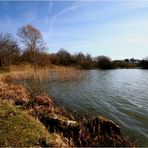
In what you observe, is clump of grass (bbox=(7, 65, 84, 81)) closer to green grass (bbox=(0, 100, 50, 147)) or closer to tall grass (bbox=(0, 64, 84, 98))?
tall grass (bbox=(0, 64, 84, 98))

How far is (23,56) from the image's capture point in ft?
140

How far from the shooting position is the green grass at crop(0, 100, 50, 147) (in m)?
4.56

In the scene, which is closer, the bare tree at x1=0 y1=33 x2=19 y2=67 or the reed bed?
the reed bed

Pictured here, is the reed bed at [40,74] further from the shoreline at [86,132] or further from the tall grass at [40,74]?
the shoreline at [86,132]

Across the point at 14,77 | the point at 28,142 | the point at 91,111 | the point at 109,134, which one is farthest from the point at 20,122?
the point at 14,77

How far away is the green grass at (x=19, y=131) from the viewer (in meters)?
4.56

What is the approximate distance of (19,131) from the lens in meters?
5.11

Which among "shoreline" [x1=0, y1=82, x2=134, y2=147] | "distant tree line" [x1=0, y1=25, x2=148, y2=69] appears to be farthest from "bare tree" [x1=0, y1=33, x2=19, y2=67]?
"shoreline" [x1=0, y1=82, x2=134, y2=147]

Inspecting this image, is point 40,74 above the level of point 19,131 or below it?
above

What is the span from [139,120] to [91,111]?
211 cm

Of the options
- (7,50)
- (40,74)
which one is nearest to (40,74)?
(40,74)

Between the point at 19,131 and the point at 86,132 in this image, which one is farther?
the point at 86,132

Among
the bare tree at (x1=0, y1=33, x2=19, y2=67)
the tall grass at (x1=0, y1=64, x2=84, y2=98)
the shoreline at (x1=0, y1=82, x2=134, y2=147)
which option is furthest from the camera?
the bare tree at (x1=0, y1=33, x2=19, y2=67)

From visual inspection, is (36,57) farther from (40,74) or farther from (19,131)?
(19,131)
